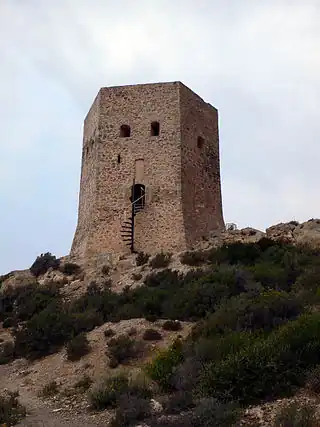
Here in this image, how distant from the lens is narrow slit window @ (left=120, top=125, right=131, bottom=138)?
19.8m

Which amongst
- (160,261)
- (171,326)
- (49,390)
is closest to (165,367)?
(49,390)

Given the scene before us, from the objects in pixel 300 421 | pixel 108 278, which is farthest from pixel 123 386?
pixel 108 278

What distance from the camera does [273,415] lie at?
6.52 m

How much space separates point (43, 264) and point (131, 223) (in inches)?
134

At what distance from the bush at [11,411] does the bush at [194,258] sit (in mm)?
8011

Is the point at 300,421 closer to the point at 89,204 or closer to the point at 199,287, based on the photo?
the point at 199,287

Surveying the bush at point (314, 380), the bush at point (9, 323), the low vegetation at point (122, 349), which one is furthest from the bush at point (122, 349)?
the bush at point (9, 323)

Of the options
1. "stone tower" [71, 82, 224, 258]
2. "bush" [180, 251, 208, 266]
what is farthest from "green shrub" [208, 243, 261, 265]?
"stone tower" [71, 82, 224, 258]

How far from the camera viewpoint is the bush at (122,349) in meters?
10.3

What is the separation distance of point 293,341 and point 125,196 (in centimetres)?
1167

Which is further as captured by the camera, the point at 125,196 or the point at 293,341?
the point at 125,196

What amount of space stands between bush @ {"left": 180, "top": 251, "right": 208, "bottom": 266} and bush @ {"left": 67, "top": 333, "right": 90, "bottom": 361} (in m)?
5.51

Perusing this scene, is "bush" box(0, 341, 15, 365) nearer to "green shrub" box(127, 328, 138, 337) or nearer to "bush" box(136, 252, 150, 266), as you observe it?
"green shrub" box(127, 328, 138, 337)

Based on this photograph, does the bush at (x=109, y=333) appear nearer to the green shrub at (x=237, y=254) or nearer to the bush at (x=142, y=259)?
the green shrub at (x=237, y=254)
